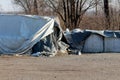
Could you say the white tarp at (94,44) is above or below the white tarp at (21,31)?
below

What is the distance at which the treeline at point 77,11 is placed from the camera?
123ft

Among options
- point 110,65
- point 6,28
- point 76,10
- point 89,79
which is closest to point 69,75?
point 89,79

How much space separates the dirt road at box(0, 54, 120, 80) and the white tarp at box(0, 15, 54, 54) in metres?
2.81

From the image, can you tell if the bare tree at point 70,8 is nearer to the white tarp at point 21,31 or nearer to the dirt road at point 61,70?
the white tarp at point 21,31

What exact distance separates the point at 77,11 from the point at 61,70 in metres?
25.3

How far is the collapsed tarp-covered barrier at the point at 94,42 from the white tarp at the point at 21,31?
86.1 inches

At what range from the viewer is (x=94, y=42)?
2467 centimetres

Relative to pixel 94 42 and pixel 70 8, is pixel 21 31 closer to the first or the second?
pixel 94 42

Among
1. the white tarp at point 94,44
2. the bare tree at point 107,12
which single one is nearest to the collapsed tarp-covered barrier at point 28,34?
the white tarp at point 94,44

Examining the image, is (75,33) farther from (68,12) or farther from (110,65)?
(68,12)

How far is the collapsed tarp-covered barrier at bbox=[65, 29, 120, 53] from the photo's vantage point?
24.6m

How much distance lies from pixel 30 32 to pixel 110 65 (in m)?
7.03

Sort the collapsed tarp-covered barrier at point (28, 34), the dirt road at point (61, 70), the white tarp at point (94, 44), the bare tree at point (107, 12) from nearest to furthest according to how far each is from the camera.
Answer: the dirt road at point (61, 70) < the collapsed tarp-covered barrier at point (28, 34) < the white tarp at point (94, 44) < the bare tree at point (107, 12)

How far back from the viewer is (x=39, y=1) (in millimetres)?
41938
